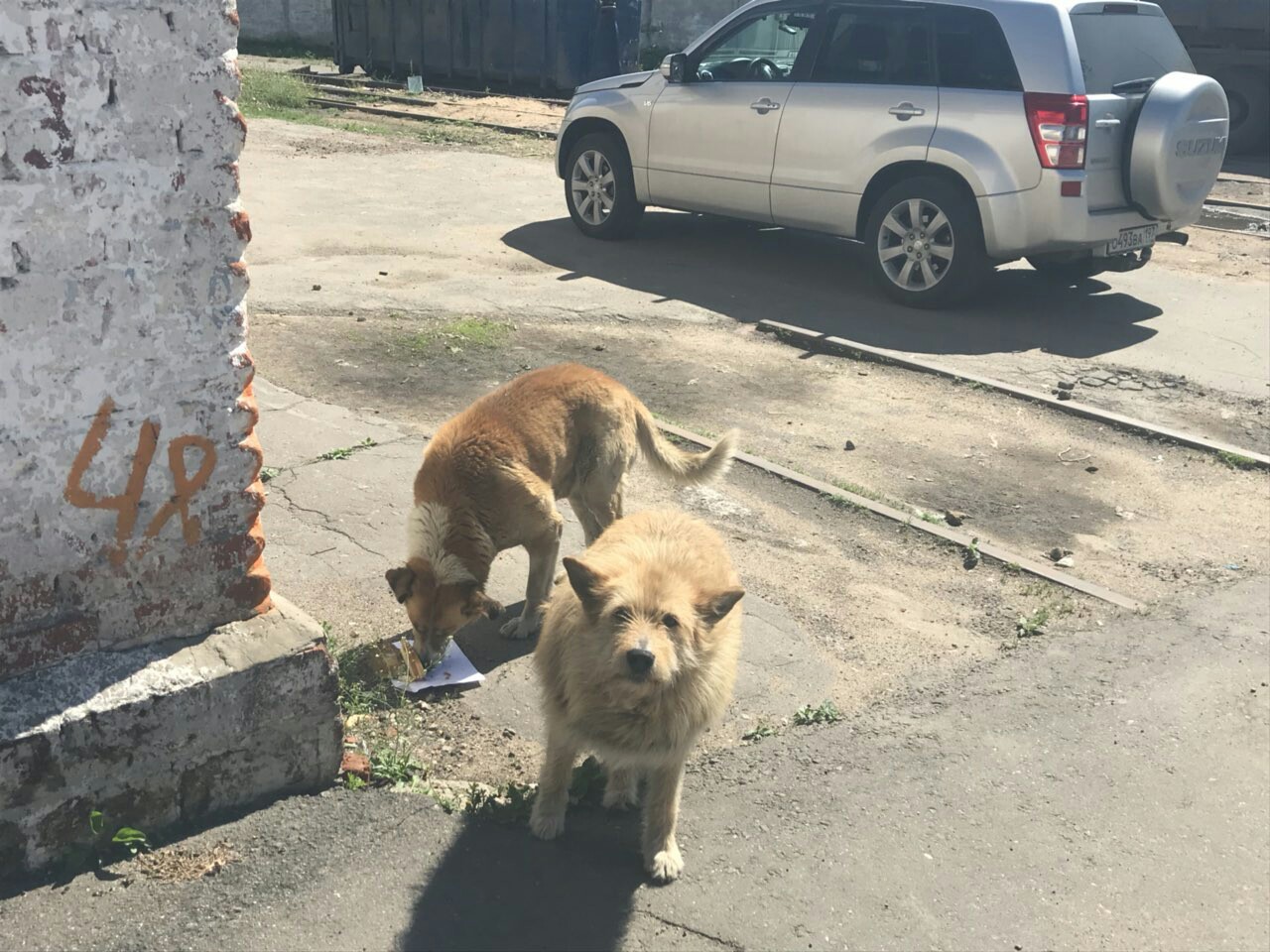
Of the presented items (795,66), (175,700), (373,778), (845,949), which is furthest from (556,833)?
(795,66)

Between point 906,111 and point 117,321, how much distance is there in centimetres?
789

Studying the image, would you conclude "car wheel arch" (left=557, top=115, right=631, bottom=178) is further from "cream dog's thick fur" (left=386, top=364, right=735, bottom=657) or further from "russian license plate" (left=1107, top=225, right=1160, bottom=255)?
"cream dog's thick fur" (left=386, top=364, right=735, bottom=657)

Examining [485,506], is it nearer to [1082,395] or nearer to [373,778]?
[373,778]

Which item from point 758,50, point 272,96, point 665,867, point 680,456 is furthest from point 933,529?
point 272,96

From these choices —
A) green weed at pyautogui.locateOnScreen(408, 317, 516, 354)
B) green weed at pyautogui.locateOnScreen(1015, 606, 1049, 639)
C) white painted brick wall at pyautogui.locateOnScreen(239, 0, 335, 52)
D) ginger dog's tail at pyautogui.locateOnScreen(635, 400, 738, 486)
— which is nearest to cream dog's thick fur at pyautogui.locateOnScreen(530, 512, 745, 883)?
ginger dog's tail at pyautogui.locateOnScreen(635, 400, 738, 486)

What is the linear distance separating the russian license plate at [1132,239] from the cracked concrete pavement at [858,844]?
523 cm

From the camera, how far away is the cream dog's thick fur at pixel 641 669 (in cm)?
340

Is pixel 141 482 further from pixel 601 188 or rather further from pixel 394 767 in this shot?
pixel 601 188

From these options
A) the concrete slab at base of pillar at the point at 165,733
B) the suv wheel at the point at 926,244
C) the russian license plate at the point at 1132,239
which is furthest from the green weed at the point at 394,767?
the russian license plate at the point at 1132,239

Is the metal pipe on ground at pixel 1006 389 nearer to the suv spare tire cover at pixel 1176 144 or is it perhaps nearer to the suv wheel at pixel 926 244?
the suv wheel at pixel 926 244

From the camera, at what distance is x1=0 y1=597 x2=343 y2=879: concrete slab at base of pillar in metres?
3.22

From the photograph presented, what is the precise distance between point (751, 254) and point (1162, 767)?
803 centimetres

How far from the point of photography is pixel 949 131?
31.5 feet

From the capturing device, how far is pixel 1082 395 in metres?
8.43
